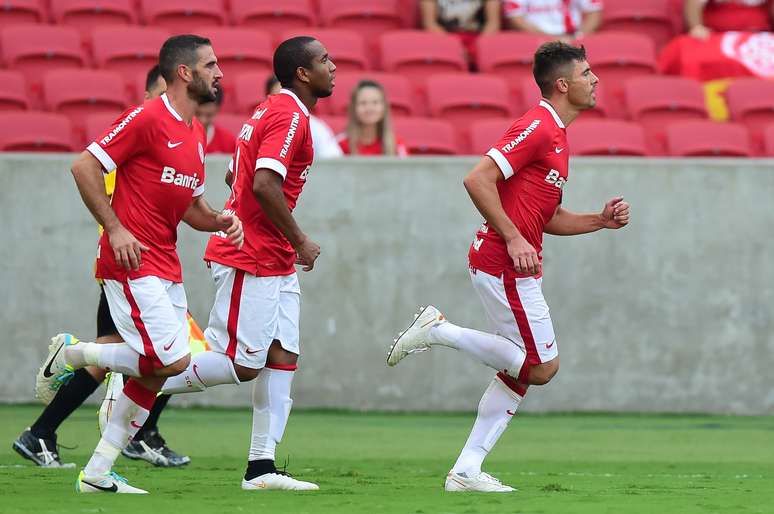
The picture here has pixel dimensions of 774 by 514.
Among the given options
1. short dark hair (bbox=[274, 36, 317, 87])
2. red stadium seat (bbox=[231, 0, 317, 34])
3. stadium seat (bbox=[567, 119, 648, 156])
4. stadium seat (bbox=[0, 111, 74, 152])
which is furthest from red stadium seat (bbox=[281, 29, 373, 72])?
short dark hair (bbox=[274, 36, 317, 87])

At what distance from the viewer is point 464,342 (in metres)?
6.28

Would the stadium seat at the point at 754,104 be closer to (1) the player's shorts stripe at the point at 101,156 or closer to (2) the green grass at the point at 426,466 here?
(2) the green grass at the point at 426,466

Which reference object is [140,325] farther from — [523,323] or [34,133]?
[34,133]

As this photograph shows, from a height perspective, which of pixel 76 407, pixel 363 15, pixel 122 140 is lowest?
pixel 76 407

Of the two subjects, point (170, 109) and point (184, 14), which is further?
point (184, 14)

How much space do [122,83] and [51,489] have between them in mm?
5988

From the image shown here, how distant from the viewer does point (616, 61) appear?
1214 centimetres

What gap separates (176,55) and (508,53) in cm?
683

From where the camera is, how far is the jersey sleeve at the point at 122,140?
5551mm

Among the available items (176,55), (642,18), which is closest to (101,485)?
(176,55)

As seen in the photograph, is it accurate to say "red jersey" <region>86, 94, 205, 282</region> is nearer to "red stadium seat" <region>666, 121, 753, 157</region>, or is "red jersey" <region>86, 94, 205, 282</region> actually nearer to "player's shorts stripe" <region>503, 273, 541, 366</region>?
"player's shorts stripe" <region>503, 273, 541, 366</region>

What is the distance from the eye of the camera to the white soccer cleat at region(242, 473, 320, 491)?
598 centimetres

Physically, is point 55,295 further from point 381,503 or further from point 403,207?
point 381,503

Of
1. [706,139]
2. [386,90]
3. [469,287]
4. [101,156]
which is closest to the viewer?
[101,156]
